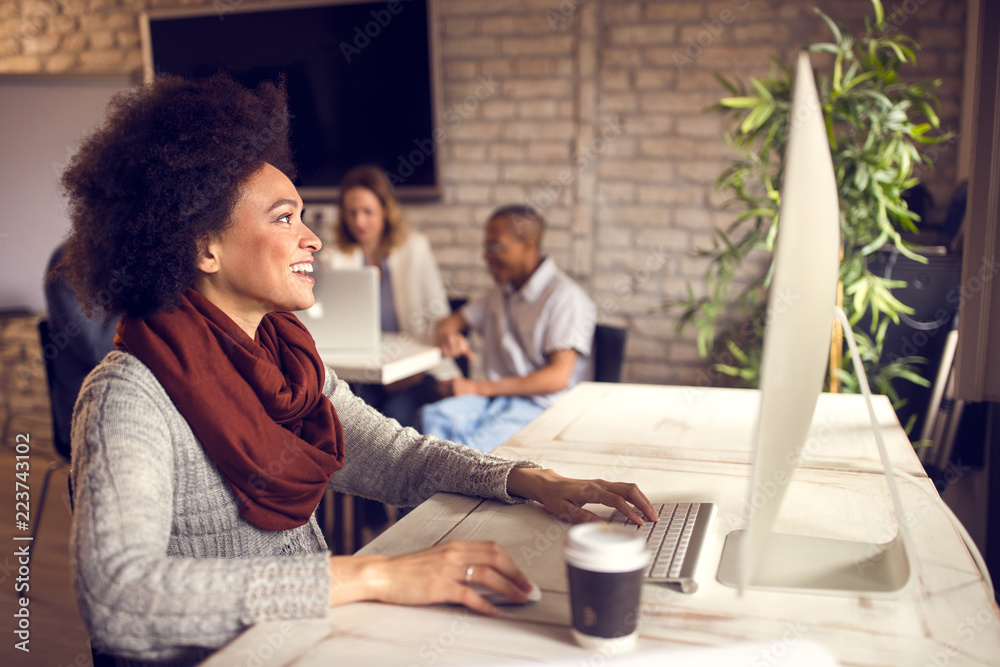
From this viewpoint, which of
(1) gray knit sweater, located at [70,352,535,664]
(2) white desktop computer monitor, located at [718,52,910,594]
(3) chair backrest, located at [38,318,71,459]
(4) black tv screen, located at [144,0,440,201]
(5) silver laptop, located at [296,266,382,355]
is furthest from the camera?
(4) black tv screen, located at [144,0,440,201]

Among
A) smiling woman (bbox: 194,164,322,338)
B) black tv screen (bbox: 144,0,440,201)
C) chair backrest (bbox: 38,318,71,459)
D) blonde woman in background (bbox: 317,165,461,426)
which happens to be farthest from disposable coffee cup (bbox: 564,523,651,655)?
black tv screen (bbox: 144,0,440,201)

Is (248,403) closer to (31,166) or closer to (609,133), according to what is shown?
(609,133)

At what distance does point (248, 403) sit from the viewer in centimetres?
108

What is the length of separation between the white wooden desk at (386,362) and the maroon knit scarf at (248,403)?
1151 mm

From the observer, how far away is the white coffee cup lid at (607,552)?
69cm

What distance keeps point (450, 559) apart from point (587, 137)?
120 inches

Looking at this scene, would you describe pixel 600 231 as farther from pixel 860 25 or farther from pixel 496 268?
pixel 860 25

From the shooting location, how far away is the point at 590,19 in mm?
3502

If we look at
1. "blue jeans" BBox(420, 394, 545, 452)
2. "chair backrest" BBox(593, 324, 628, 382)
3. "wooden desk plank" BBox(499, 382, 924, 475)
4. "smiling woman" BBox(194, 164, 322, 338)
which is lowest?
"blue jeans" BBox(420, 394, 545, 452)

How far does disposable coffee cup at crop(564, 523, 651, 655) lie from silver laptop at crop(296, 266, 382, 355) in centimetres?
199

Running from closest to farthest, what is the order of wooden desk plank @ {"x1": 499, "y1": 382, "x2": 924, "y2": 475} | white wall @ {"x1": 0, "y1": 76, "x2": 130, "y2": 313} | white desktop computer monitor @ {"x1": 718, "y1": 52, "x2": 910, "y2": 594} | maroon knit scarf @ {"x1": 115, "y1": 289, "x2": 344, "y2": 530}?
white desktop computer monitor @ {"x1": 718, "y1": 52, "x2": 910, "y2": 594} < maroon knit scarf @ {"x1": 115, "y1": 289, "x2": 344, "y2": 530} < wooden desk plank @ {"x1": 499, "y1": 382, "x2": 924, "y2": 475} < white wall @ {"x1": 0, "y1": 76, "x2": 130, "y2": 313}

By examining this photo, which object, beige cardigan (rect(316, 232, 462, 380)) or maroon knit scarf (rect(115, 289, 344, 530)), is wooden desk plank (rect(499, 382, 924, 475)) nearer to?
maroon knit scarf (rect(115, 289, 344, 530))

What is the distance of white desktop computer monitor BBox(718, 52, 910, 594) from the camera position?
2.14 ft

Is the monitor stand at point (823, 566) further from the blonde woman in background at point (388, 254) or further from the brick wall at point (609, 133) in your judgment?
the brick wall at point (609, 133)
